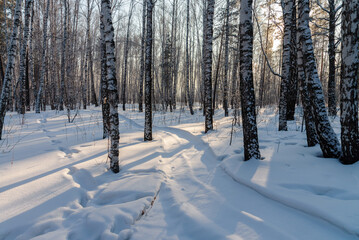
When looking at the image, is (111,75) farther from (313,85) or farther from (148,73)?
(313,85)

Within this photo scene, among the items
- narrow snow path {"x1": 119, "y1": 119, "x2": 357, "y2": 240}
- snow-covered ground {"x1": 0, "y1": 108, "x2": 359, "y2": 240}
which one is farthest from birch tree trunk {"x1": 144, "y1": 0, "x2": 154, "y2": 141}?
narrow snow path {"x1": 119, "y1": 119, "x2": 357, "y2": 240}

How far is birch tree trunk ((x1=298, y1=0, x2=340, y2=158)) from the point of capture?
11.5 feet

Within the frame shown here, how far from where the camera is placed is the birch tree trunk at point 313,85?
11.5 feet

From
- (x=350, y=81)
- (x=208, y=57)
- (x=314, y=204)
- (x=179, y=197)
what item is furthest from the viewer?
(x=208, y=57)

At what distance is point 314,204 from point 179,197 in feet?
5.86

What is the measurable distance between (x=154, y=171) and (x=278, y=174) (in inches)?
93.3

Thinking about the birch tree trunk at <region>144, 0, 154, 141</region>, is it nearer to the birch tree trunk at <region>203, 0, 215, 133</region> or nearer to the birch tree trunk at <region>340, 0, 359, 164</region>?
the birch tree trunk at <region>203, 0, 215, 133</region>

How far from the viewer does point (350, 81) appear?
3008mm

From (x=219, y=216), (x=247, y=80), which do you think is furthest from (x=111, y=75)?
(x=219, y=216)

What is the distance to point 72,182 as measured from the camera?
3.21 meters

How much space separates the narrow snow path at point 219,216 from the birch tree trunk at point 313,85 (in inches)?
74.3

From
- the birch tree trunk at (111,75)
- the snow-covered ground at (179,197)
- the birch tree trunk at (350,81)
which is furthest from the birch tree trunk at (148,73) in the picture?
the birch tree trunk at (350,81)

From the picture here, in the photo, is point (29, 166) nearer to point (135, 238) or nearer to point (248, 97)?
point (135, 238)

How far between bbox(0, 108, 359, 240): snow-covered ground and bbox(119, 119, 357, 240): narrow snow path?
11 mm
